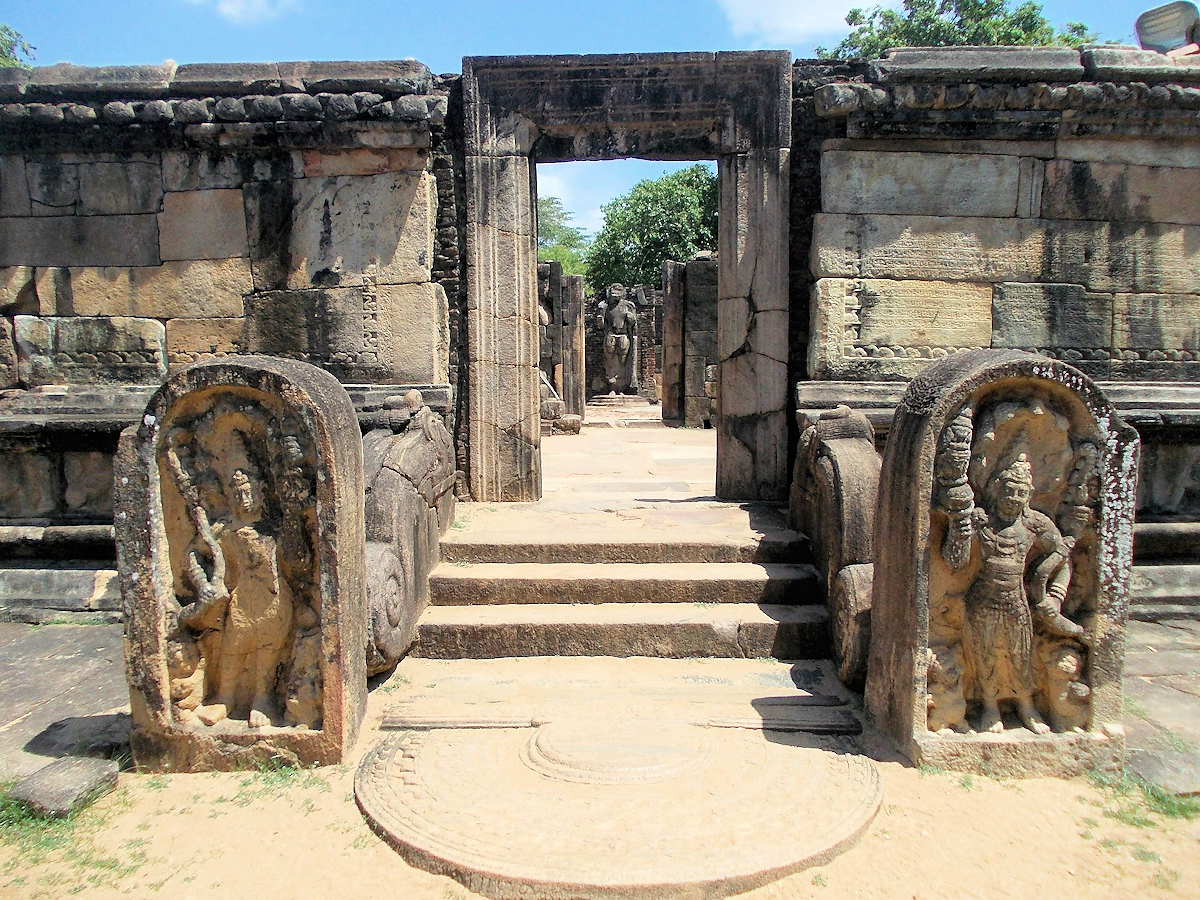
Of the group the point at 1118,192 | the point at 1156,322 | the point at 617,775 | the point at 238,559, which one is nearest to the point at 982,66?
the point at 1118,192

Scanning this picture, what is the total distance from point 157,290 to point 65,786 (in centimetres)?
370

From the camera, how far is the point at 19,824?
2.55 m

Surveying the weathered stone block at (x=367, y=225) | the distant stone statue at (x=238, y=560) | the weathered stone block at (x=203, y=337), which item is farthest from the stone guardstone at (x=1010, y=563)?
the weathered stone block at (x=203, y=337)

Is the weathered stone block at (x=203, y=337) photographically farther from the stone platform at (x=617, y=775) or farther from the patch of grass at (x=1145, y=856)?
the patch of grass at (x=1145, y=856)

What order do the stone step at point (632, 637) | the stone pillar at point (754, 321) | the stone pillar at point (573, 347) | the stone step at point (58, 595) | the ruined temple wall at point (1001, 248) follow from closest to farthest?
the stone step at point (632, 637), the stone step at point (58, 595), the ruined temple wall at point (1001, 248), the stone pillar at point (754, 321), the stone pillar at point (573, 347)

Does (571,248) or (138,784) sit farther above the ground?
(571,248)

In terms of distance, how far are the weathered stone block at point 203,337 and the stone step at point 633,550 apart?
7.44 ft

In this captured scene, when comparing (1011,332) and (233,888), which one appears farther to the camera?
(1011,332)

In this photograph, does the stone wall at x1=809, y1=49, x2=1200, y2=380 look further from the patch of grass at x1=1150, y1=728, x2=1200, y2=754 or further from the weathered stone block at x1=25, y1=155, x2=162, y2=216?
the weathered stone block at x1=25, y1=155, x2=162, y2=216

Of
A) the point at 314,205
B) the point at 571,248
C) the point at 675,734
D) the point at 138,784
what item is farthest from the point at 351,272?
the point at 571,248

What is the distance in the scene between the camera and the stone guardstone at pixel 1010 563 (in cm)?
274

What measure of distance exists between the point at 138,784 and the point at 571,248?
4417 cm

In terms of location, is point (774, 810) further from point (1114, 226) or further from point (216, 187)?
point (216, 187)

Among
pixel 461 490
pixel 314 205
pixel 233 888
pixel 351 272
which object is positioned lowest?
pixel 233 888
